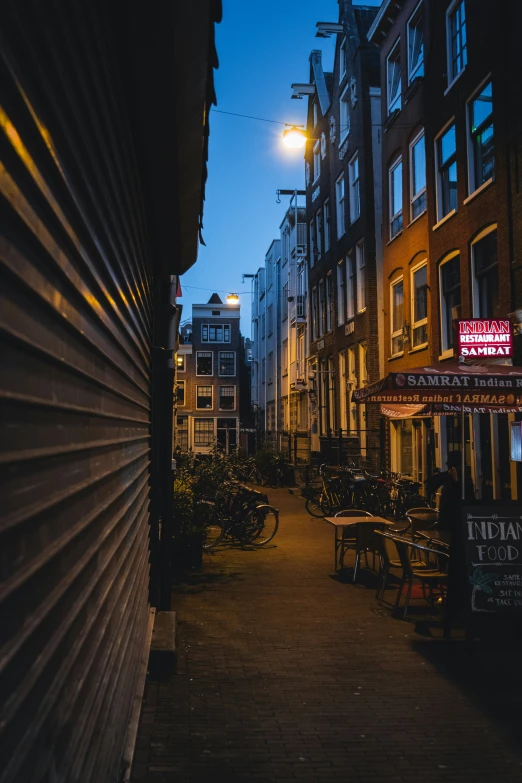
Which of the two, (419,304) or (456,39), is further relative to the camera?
(419,304)

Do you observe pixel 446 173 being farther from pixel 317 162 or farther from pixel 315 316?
pixel 317 162

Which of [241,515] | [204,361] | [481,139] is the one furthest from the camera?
[204,361]

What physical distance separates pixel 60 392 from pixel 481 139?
49.2ft

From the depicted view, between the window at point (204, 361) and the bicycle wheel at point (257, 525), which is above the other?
the window at point (204, 361)

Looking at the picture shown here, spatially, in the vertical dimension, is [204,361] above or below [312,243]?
below

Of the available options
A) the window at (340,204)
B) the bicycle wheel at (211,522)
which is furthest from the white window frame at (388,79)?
the bicycle wheel at (211,522)

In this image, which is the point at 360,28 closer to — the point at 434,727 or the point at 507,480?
the point at 507,480

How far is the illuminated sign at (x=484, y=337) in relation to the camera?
40.9ft

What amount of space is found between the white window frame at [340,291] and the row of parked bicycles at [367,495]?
999cm

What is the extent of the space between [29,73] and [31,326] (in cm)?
55

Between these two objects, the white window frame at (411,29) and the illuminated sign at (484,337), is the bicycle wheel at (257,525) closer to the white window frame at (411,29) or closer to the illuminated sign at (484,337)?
the illuminated sign at (484,337)

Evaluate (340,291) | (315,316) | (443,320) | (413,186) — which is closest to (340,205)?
(340,291)

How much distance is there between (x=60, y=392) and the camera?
194cm

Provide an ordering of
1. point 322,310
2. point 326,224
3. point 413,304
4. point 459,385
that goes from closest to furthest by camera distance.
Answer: point 459,385, point 413,304, point 326,224, point 322,310
